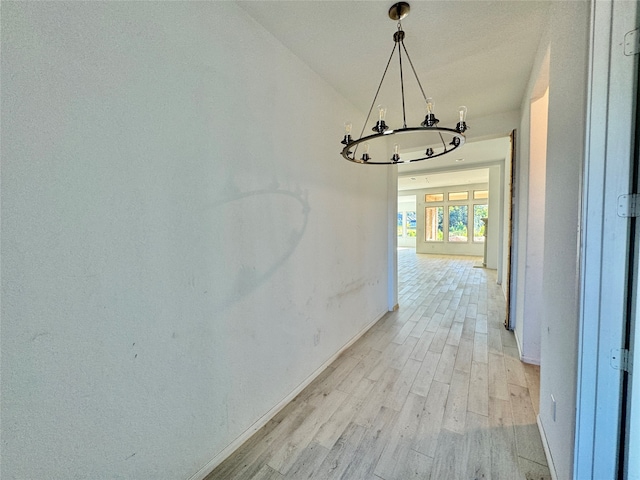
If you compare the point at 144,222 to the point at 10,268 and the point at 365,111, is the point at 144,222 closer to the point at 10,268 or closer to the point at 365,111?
the point at 10,268

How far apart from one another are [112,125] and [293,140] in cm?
123

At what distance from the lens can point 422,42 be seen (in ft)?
6.32

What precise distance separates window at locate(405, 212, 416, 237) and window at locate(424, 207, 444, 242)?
3.11 metres

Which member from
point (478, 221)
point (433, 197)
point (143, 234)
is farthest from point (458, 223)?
point (143, 234)

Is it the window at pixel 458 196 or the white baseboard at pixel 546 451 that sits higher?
the window at pixel 458 196

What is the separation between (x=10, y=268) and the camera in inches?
32.3

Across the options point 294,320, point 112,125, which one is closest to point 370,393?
point 294,320

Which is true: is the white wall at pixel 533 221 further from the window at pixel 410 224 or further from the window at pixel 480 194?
the window at pixel 410 224

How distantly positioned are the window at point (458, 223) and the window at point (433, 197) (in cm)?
56

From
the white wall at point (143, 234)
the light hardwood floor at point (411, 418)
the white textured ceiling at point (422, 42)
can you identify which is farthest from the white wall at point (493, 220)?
the white wall at point (143, 234)

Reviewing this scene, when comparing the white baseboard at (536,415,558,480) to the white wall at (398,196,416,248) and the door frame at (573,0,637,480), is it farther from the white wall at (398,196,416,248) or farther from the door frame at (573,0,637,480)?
the white wall at (398,196,416,248)

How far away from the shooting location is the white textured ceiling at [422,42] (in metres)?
1.62

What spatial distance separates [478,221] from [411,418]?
33.8 feet

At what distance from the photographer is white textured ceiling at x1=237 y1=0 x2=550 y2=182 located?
1624mm
